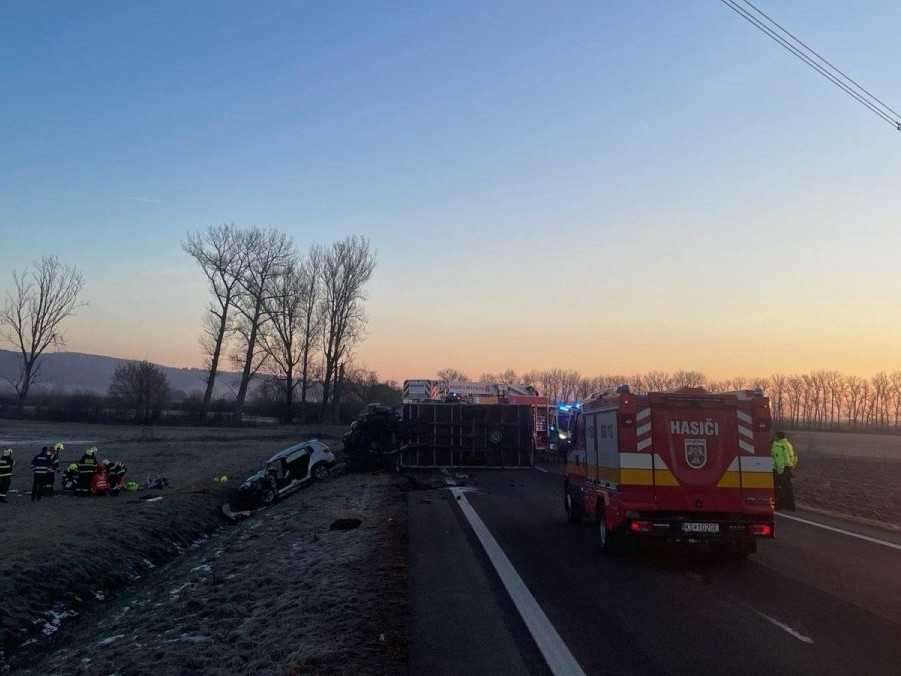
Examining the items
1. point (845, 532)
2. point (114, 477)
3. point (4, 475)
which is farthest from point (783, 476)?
point (4, 475)

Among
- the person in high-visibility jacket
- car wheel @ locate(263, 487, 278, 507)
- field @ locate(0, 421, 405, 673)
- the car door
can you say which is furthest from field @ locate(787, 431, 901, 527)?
car wheel @ locate(263, 487, 278, 507)

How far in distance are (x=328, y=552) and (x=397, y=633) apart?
202 inches

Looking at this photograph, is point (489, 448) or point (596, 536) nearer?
point (596, 536)

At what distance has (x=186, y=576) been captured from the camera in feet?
42.4

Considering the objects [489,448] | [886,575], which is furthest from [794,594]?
[489,448]

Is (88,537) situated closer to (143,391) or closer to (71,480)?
(71,480)

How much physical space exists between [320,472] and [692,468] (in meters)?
17.8

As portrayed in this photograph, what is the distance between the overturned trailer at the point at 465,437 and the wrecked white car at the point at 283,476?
3205 millimetres

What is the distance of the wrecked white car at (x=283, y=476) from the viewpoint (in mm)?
24156

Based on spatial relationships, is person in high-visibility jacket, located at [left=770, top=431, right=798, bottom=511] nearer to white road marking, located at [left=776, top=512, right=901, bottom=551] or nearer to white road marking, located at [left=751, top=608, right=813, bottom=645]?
white road marking, located at [left=776, top=512, right=901, bottom=551]

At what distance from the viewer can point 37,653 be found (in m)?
10.4

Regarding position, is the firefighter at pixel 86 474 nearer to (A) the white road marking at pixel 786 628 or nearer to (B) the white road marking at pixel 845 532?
(B) the white road marking at pixel 845 532

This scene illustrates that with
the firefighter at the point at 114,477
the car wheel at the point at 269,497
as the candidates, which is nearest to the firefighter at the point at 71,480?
the firefighter at the point at 114,477

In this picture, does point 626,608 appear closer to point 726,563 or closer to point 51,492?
point 726,563
